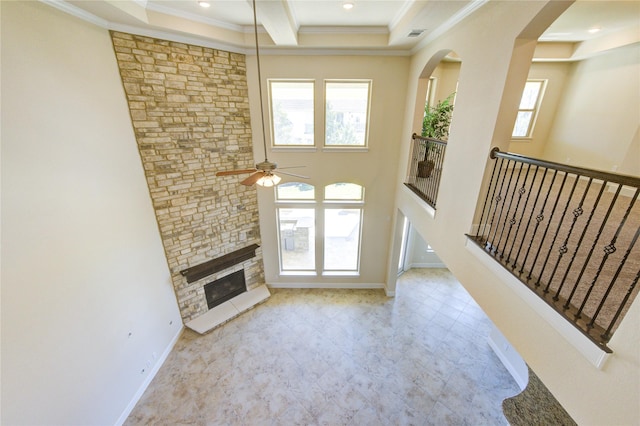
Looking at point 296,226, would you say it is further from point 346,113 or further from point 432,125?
point 432,125

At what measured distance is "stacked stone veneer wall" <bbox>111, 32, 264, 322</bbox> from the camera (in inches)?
158

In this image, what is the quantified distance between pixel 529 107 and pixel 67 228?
9.05 meters

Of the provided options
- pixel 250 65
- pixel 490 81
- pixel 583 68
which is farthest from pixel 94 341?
pixel 583 68

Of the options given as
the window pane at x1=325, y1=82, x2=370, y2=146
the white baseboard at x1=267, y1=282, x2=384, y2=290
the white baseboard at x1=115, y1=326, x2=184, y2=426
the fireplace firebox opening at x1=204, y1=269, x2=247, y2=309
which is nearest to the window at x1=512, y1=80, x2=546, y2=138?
the window pane at x1=325, y1=82, x2=370, y2=146

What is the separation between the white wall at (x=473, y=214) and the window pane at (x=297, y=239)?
3237mm

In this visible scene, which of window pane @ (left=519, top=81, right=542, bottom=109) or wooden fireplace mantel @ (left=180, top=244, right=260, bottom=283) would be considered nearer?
wooden fireplace mantel @ (left=180, top=244, right=260, bottom=283)

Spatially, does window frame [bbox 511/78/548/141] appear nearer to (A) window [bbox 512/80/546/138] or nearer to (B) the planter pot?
(A) window [bbox 512/80/546/138]

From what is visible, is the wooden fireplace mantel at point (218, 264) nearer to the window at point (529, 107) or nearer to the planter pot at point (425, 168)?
the planter pot at point (425, 168)

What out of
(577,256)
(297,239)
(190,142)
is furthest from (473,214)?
(190,142)

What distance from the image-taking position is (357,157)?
5.69 metres

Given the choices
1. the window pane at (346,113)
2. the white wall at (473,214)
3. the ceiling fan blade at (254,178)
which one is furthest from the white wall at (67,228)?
the white wall at (473,214)

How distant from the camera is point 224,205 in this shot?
5395 mm

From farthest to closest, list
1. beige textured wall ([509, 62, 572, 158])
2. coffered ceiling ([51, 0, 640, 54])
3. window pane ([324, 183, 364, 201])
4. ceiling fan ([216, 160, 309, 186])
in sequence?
window pane ([324, 183, 364, 201]), beige textured wall ([509, 62, 572, 158]), coffered ceiling ([51, 0, 640, 54]), ceiling fan ([216, 160, 309, 186])

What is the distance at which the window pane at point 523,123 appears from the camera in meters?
5.94
